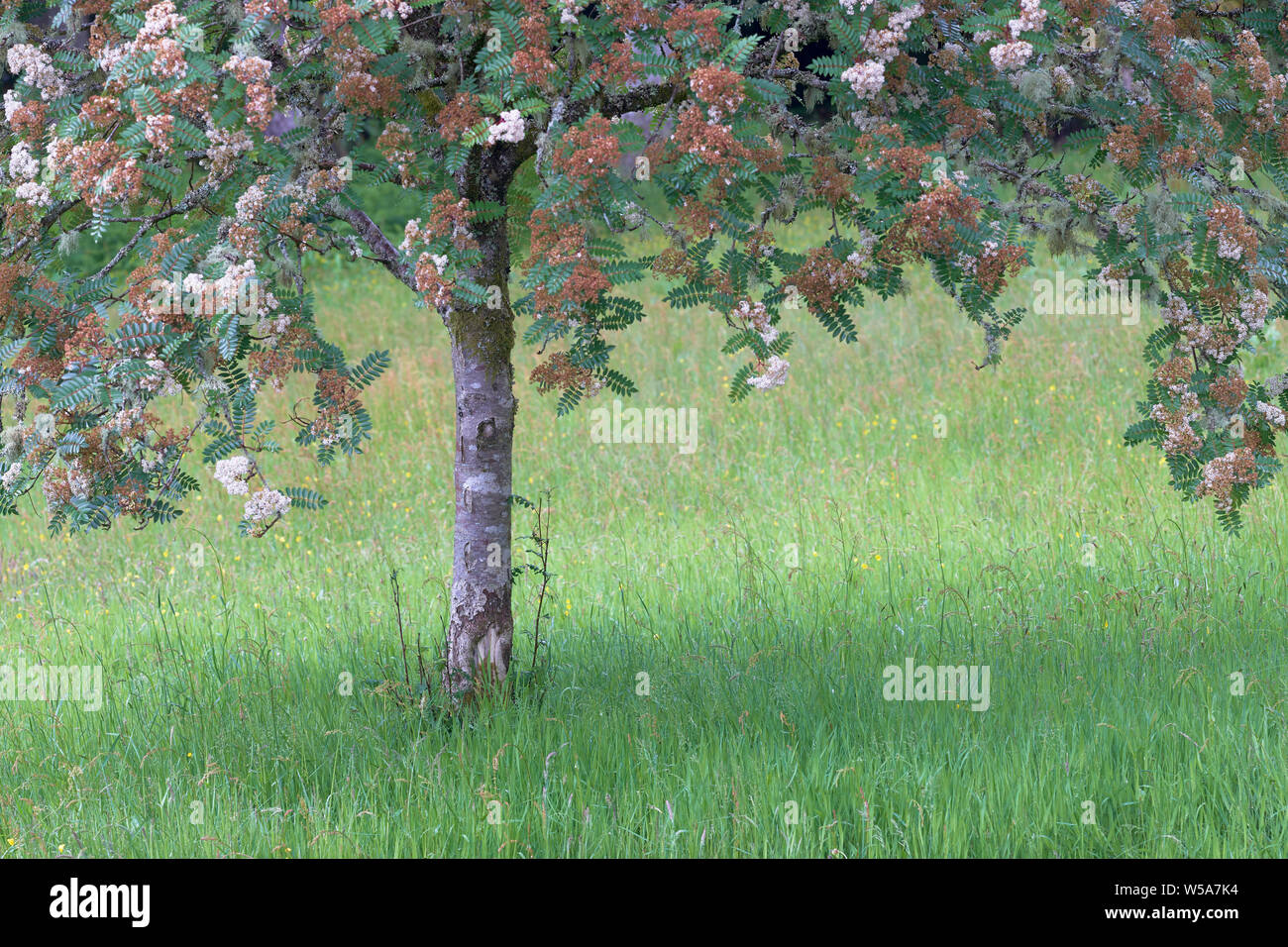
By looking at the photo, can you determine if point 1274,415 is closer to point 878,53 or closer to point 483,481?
point 878,53

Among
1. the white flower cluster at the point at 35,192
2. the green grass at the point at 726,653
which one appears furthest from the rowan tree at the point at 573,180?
the green grass at the point at 726,653

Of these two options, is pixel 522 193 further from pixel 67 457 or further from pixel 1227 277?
pixel 1227 277

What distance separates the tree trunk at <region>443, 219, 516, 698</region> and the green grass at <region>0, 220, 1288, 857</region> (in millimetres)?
356

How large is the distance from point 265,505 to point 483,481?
1750 millimetres

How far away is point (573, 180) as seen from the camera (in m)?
4.73

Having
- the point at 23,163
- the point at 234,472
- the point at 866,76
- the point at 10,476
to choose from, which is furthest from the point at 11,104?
the point at 866,76

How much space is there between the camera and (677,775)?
5672 millimetres

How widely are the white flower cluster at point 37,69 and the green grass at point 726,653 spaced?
340 cm

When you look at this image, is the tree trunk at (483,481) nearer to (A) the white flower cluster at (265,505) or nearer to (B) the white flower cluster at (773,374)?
(A) the white flower cluster at (265,505)

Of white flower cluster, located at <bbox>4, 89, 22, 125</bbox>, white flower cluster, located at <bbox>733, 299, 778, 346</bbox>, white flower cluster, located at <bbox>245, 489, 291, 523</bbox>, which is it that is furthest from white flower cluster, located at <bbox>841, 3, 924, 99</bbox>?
white flower cluster, located at <bbox>4, 89, 22, 125</bbox>

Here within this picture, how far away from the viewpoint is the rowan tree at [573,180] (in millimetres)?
4898

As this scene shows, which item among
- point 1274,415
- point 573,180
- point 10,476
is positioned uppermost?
point 573,180

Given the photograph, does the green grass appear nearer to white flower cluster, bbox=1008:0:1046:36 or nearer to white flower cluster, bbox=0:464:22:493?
white flower cluster, bbox=0:464:22:493

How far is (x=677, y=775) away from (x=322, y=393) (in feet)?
8.08
